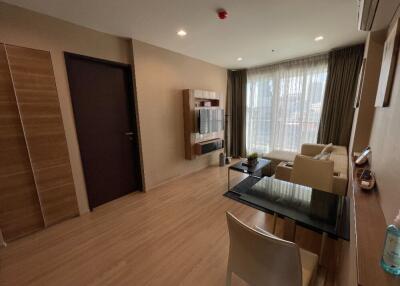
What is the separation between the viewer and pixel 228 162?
457 cm

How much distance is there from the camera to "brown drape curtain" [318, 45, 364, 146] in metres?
3.07

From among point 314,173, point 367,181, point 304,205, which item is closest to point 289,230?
point 304,205

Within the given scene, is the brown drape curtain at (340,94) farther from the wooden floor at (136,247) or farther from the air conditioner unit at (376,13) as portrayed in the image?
the wooden floor at (136,247)

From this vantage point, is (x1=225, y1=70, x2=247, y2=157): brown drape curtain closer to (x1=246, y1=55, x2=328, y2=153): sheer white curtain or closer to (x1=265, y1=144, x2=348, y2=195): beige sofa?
(x1=246, y1=55, x2=328, y2=153): sheer white curtain

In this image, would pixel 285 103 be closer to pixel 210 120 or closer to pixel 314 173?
pixel 210 120

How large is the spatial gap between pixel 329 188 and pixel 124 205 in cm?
270

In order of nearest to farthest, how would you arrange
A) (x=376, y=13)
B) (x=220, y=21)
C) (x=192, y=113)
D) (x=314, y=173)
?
(x=376, y=13), (x=314, y=173), (x=220, y=21), (x=192, y=113)

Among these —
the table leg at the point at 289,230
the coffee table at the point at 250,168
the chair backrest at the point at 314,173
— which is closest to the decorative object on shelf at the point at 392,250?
the table leg at the point at 289,230

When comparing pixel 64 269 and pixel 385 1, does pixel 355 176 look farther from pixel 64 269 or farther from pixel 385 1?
pixel 64 269

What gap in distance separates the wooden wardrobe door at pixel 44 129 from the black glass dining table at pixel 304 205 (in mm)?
2215

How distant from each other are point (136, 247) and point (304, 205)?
169 centimetres

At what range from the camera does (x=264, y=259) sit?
2.95ft

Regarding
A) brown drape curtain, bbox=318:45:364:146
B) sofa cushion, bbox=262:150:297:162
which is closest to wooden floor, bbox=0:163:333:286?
sofa cushion, bbox=262:150:297:162

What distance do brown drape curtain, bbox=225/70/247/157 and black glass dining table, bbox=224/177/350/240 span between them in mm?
3101
